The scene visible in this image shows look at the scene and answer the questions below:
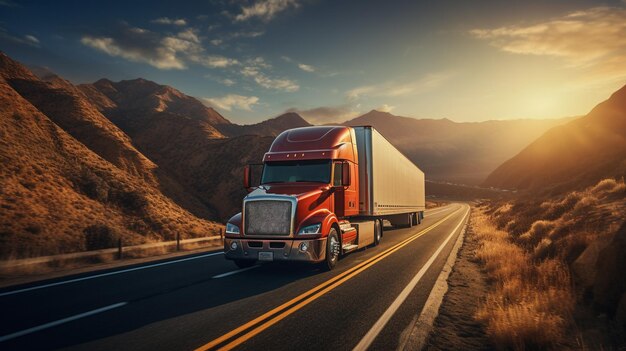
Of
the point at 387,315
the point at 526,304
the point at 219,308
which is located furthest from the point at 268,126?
the point at 526,304

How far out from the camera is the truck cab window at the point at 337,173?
11091 millimetres

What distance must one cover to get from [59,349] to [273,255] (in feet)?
17.4

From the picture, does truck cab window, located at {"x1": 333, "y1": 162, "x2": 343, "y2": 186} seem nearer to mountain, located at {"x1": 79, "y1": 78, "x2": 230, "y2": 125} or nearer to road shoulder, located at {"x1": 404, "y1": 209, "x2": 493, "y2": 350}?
road shoulder, located at {"x1": 404, "y1": 209, "x2": 493, "y2": 350}

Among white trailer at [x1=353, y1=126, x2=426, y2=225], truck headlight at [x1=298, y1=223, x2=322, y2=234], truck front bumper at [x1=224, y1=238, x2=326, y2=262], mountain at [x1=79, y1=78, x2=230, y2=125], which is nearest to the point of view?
truck front bumper at [x1=224, y1=238, x2=326, y2=262]

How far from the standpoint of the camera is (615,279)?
5.83m

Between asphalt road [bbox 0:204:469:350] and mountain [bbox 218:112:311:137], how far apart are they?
283 feet

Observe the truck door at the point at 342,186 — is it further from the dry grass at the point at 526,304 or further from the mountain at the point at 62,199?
the mountain at the point at 62,199

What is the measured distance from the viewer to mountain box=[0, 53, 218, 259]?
18.9m

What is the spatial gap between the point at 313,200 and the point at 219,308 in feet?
14.0

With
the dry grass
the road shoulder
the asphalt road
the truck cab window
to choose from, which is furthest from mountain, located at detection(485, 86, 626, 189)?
the asphalt road

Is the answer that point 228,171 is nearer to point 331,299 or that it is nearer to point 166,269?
point 166,269

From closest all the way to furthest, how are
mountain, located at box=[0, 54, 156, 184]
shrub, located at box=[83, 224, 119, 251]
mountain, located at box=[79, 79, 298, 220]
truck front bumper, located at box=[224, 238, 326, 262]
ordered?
truck front bumper, located at box=[224, 238, 326, 262] → shrub, located at box=[83, 224, 119, 251] → mountain, located at box=[0, 54, 156, 184] → mountain, located at box=[79, 79, 298, 220]

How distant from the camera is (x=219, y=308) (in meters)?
6.48

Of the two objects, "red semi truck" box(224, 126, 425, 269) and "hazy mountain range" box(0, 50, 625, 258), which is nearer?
"red semi truck" box(224, 126, 425, 269)
